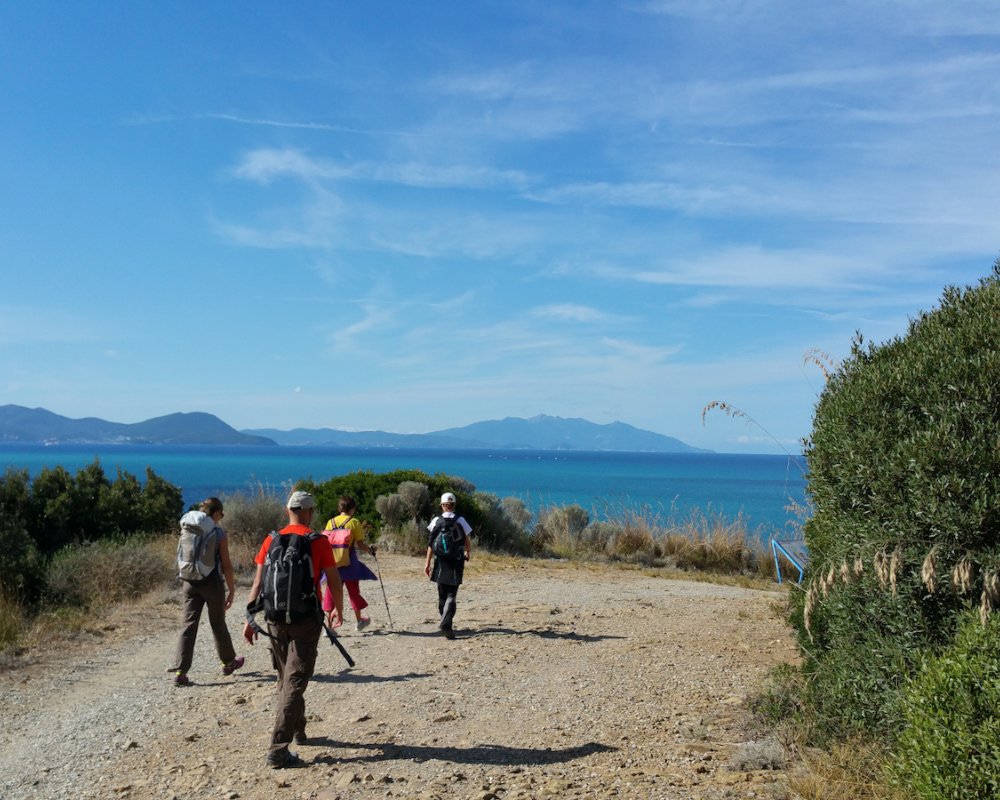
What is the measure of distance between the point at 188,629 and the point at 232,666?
2.18 ft

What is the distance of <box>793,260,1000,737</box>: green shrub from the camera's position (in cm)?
464

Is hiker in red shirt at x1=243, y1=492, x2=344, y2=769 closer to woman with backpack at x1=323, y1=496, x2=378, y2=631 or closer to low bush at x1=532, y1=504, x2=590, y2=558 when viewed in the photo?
woman with backpack at x1=323, y1=496, x2=378, y2=631

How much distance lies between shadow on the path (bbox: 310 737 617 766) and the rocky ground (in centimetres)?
2

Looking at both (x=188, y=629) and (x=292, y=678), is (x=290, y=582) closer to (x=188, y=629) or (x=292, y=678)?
(x=292, y=678)

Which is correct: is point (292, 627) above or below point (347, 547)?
below

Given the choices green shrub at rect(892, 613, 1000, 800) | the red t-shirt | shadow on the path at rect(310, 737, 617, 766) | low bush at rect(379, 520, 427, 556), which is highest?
the red t-shirt

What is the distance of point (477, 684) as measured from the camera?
8180 mm

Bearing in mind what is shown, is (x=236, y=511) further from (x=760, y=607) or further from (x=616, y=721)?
(x=616, y=721)

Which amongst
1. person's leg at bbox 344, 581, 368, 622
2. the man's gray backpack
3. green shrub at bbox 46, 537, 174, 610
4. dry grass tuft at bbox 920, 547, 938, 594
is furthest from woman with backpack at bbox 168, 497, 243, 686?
Answer: dry grass tuft at bbox 920, 547, 938, 594

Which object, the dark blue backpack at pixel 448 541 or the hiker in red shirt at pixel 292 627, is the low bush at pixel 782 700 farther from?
the dark blue backpack at pixel 448 541

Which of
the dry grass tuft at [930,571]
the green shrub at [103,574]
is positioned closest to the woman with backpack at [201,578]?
the green shrub at [103,574]

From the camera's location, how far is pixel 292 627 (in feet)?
20.6

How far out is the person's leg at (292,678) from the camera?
20.2 feet

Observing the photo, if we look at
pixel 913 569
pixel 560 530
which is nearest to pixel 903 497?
pixel 913 569
